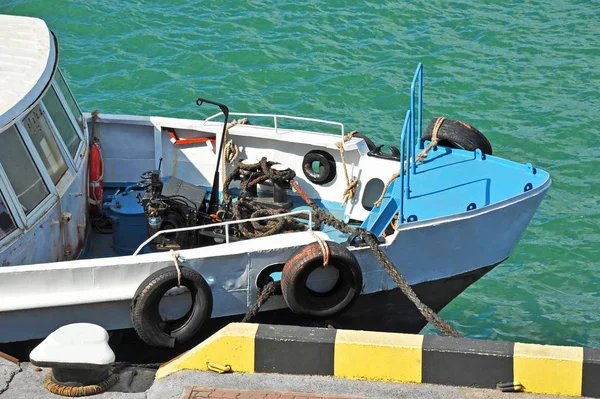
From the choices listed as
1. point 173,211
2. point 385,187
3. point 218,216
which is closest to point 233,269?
point 173,211

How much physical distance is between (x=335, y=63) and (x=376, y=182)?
835 centimetres

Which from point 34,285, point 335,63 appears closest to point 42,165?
point 34,285

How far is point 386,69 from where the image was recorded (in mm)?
18281

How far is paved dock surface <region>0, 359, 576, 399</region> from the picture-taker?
701cm

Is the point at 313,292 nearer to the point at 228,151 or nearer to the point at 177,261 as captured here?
the point at 177,261

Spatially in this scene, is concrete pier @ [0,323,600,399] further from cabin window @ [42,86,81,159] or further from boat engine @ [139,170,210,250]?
cabin window @ [42,86,81,159]

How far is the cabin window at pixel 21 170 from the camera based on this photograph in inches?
326

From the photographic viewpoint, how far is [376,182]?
1050 cm

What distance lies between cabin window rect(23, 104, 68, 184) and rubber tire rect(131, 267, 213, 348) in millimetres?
1658

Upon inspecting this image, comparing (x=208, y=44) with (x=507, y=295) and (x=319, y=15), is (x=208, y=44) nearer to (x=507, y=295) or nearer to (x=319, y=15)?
(x=319, y=15)

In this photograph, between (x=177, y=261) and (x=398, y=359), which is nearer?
(x=398, y=359)

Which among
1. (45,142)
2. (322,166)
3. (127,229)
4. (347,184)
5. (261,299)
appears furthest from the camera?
(322,166)

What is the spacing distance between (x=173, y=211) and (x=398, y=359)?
10.6 ft

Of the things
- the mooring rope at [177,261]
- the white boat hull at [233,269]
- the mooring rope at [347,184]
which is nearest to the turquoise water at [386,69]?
the mooring rope at [347,184]
